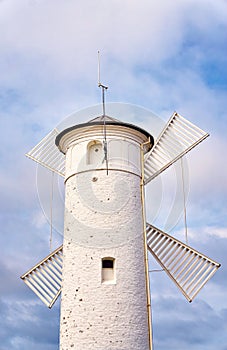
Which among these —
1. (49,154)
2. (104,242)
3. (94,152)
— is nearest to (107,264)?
(104,242)

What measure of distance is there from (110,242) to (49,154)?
13.1 ft

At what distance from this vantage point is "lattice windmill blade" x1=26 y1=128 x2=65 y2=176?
14.5 m

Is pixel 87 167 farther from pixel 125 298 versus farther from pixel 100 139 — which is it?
pixel 125 298

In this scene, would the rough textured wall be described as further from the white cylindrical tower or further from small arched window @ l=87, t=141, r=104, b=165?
small arched window @ l=87, t=141, r=104, b=165

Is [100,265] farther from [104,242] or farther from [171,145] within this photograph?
[171,145]

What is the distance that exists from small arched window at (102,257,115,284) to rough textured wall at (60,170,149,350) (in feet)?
0.40

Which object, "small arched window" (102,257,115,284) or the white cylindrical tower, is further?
"small arched window" (102,257,115,284)

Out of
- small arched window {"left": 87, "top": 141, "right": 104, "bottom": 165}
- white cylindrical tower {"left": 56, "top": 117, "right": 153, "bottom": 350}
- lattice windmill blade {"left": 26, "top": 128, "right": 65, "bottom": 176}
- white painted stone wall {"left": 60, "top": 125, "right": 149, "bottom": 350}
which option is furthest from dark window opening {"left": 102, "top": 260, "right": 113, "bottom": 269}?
lattice windmill blade {"left": 26, "top": 128, "right": 65, "bottom": 176}

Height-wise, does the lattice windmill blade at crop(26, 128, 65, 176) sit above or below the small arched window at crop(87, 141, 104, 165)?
above

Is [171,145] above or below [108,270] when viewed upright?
above

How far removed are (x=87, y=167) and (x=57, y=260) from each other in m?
2.61

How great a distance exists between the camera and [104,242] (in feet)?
38.2

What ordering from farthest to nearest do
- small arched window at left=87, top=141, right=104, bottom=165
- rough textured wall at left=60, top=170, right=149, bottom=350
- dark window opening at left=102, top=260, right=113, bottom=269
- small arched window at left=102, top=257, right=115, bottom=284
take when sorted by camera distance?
1. small arched window at left=87, top=141, right=104, bottom=165
2. dark window opening at left=102, top=260, right=113, bottom=269
3. small arched window at left=102, top=257, right=115, bottom=284
4. rough textured wall at left=60, top=170, right=149, bottom=350

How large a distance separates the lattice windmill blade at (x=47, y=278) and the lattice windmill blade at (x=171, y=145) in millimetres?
3109
